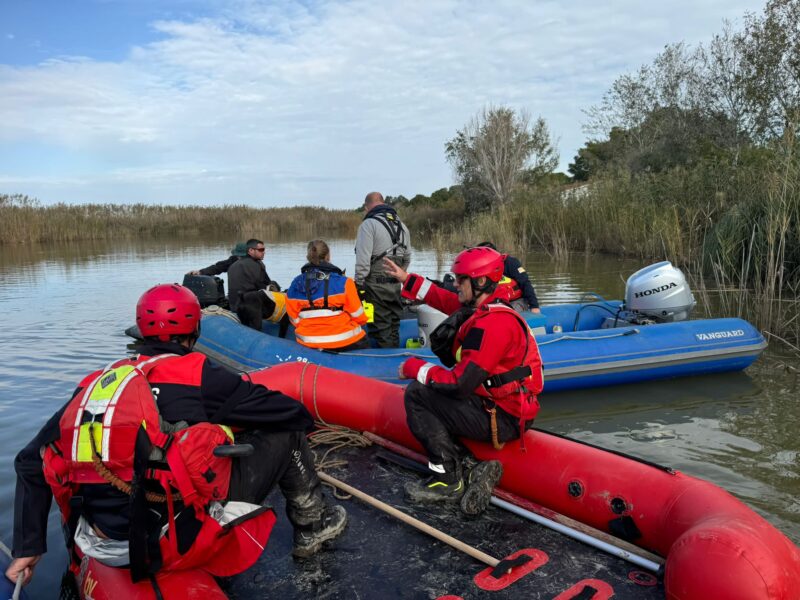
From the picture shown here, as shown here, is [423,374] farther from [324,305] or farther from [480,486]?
[324,305]

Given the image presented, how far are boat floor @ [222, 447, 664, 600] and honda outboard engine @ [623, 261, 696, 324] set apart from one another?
12.2 feet

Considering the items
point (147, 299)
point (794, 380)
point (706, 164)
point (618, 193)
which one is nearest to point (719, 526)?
point (147, 299)

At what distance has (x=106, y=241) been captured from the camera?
2442 centimetres

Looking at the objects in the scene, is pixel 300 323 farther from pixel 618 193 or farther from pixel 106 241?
pixel 106 241

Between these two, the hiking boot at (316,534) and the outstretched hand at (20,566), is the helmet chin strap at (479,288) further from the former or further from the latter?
the outstretched hand at (20,566)

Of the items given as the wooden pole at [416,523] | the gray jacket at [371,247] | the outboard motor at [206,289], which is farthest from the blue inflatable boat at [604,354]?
the wooden pole at [416,523]

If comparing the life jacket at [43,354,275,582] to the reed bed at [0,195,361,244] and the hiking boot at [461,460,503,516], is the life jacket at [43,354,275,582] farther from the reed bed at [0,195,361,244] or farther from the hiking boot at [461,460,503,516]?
the reed bed at [0,195,361,244]

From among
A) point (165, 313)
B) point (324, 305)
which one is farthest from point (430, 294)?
point (165, 313)

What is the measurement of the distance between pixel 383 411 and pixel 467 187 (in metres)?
24.7

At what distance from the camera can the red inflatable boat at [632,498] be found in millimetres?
1965

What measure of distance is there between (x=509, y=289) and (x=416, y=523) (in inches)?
150

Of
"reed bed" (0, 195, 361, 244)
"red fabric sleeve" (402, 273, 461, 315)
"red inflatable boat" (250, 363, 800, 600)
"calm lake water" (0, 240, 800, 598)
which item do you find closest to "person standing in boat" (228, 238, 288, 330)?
"calm lake water" (0, 240, 800, 598)

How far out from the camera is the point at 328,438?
12.4 ft

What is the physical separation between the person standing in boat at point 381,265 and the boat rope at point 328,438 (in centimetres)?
190
